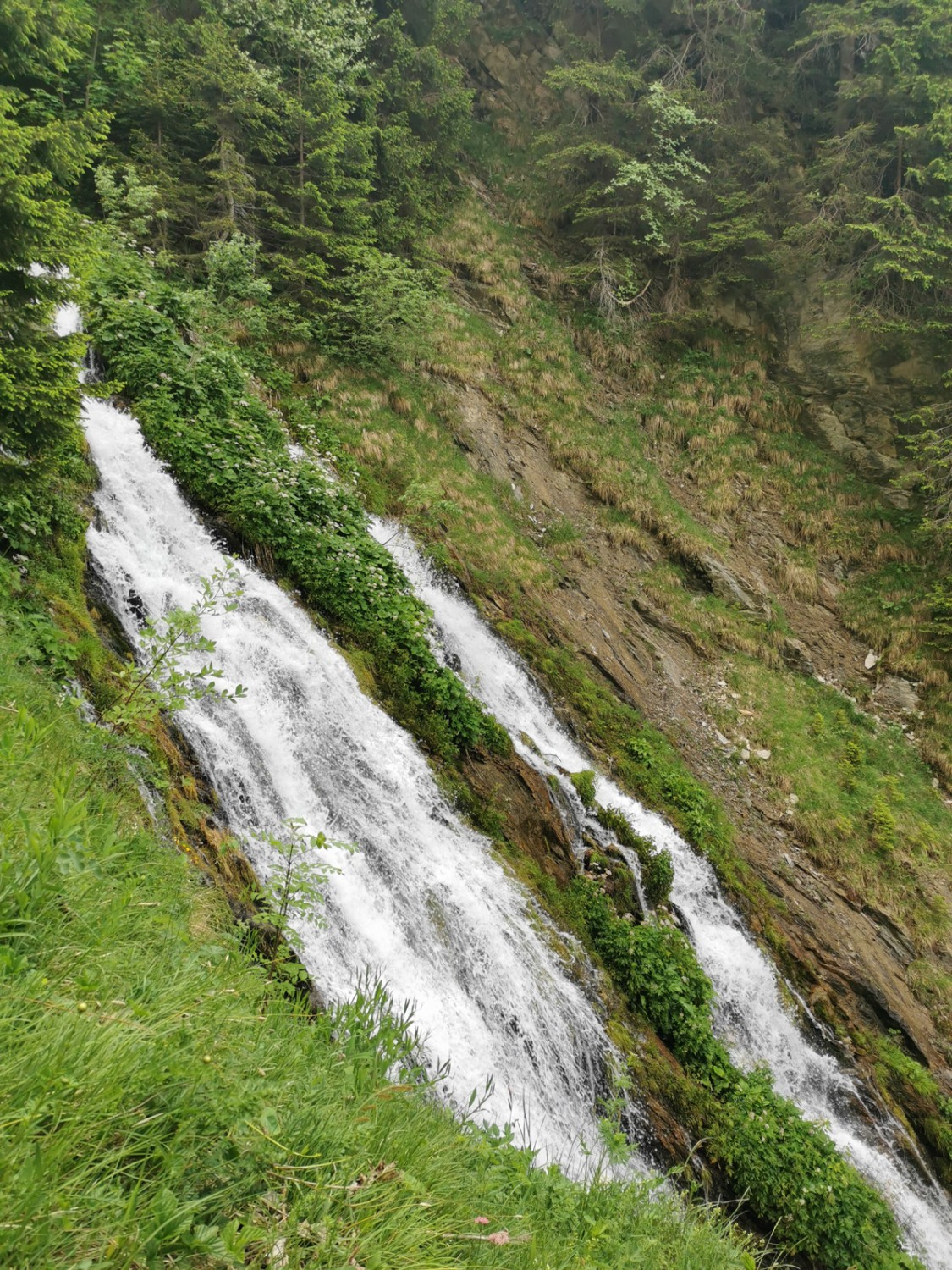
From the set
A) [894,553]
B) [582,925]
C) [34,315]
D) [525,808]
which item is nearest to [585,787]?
[525,808]

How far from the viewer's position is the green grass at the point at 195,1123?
1.26 metres

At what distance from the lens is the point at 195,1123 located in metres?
1.52

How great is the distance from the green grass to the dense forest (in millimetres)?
14

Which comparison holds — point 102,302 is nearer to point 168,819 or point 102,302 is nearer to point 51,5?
point 51,5

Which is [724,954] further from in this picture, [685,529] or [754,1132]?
[685,529]

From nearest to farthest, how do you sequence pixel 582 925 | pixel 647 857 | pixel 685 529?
pixel 582 925 < pixel 647 857 < pixel 685 529

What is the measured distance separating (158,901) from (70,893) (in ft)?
1.87

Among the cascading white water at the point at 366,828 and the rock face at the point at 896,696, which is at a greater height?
the rock face at the point at 896,696

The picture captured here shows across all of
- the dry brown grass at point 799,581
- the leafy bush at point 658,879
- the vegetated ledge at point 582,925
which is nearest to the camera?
the vegetated ledge at point 582,925

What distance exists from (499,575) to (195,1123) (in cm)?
1115

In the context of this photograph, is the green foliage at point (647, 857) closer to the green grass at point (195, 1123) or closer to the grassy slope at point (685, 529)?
the grassy slope at point (685, 529)

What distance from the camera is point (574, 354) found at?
1884cm

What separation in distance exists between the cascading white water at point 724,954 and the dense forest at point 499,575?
148 mm

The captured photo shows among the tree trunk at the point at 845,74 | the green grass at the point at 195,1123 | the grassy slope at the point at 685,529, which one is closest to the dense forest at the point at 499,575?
the green grass at the point at 195,1123
